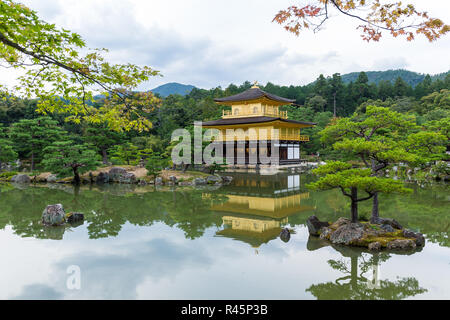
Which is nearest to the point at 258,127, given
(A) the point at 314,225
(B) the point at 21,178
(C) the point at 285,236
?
(B) the point at 21,178

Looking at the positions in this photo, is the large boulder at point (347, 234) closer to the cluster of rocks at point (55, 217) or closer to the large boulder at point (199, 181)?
the cluster of rocks at point (55, 217)

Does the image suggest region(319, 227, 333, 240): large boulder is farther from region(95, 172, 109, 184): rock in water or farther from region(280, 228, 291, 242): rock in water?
region(95, 172, 109, 184): rock in water

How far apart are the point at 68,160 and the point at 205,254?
13965 millimetres

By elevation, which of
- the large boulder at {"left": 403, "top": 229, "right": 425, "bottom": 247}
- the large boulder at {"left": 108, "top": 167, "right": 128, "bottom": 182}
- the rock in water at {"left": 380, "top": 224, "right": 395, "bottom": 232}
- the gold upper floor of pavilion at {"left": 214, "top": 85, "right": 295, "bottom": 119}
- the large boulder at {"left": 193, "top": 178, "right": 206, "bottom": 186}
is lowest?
the large boulder at {"left": 403, "top": 229, "right": 425, "bottom": 247}

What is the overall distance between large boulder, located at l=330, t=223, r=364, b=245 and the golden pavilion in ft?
51.6

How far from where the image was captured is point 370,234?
21.7ft

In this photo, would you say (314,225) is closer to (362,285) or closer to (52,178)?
(362,285)

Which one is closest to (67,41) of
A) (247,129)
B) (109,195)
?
(109,195)

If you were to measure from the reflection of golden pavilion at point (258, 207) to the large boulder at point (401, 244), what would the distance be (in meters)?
2.40

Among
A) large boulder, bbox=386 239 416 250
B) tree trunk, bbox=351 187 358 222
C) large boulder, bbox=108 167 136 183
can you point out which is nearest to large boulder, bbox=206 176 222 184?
large boulder, bbox=108 167 136 183

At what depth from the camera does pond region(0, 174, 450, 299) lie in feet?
14.8

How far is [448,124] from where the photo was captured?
14.1 meters

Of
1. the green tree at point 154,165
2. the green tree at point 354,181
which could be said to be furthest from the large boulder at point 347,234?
the green tree at point 154,165
